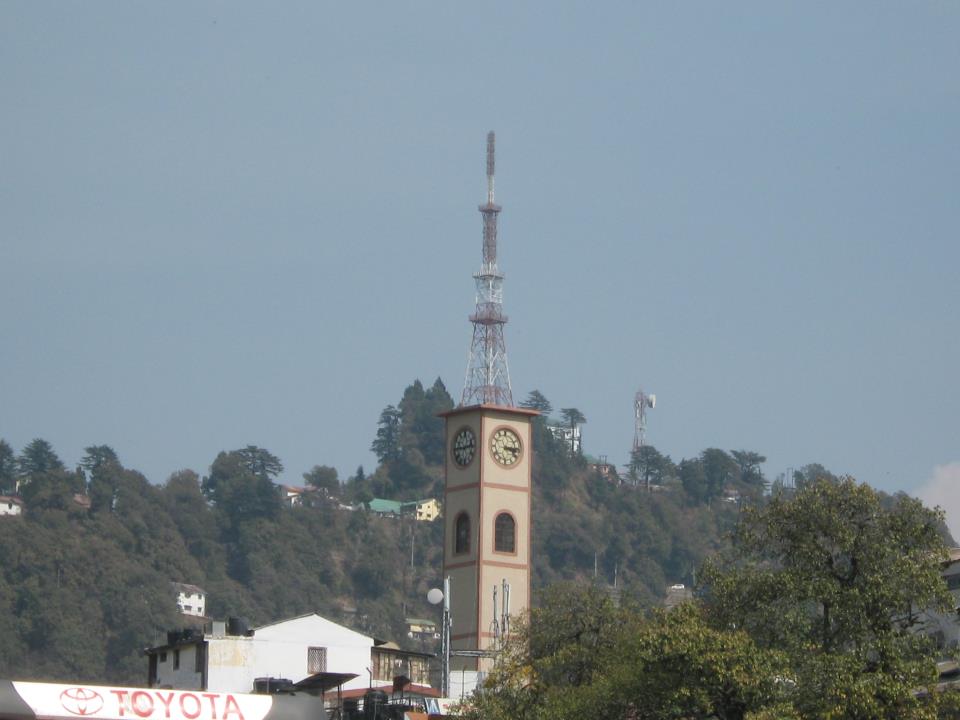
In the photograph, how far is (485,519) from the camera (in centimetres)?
9162

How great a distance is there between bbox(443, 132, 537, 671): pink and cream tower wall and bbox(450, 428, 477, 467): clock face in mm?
43

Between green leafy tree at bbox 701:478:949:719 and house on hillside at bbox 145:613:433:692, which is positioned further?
house on hillside at bbox 145:613:433:692

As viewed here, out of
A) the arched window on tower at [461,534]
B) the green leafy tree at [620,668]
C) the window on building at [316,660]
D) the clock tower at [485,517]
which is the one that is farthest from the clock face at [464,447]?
the green leafy tree at [620,668]

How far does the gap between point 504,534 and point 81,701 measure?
217ft

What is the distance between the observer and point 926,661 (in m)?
44.9

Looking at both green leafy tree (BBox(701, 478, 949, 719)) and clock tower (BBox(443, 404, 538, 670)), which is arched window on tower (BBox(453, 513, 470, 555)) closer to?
clock tower (BBox(443, 404, 538, 670))

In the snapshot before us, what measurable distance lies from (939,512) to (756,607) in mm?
4499

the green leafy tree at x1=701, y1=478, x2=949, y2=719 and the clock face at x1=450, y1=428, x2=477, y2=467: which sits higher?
the clock face at x1=450, y1=428, x2=477, y2=467

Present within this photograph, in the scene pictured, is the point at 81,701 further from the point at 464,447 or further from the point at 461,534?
the point at 464,447

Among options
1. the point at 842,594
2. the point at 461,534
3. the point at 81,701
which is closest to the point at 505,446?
the point at 461,534

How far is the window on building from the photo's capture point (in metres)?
81.2

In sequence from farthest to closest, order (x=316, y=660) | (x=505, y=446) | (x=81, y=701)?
1. (x=505, y=446)
2. (x=316, y=660)
3. (x=81, y=701)

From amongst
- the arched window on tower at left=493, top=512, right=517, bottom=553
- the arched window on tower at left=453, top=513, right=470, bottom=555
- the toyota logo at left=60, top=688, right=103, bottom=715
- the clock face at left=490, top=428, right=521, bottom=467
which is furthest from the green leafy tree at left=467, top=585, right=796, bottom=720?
the clock face at left=490, top=428, right=521, bottom=467

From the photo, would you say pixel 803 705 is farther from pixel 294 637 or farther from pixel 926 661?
pixel 294 637
